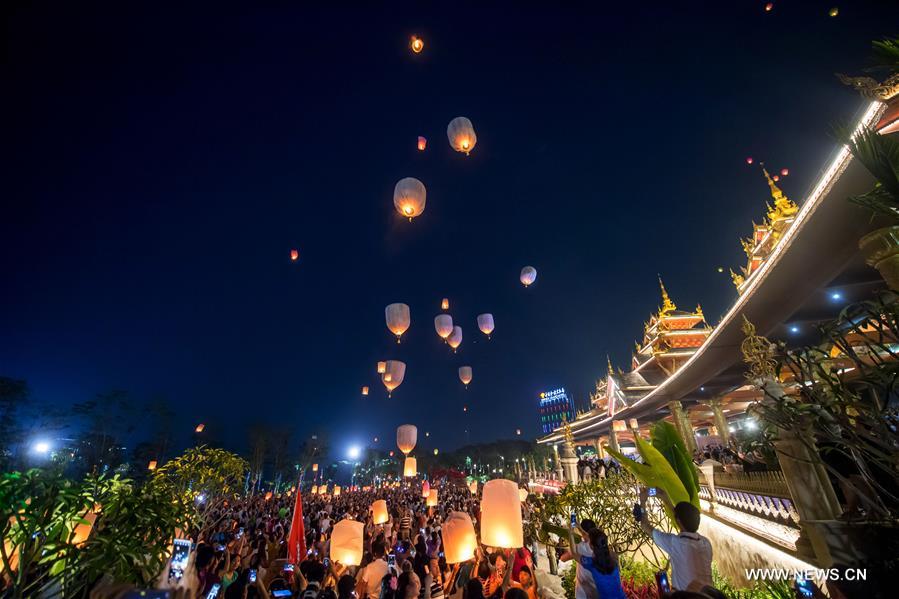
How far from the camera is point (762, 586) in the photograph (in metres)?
5.62

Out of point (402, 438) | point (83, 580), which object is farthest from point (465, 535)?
point (402, 438)

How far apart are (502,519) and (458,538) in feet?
3.57

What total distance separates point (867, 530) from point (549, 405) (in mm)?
168784

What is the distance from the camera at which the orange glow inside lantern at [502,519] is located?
612cm

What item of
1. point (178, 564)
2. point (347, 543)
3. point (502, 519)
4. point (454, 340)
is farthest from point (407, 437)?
point (178, 564)

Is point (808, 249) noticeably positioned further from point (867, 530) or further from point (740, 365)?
point (740, 365)

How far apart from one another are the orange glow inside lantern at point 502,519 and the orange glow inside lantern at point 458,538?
1.72 ft

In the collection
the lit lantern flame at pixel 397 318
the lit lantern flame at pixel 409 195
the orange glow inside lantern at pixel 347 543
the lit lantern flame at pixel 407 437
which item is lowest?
the orange glow inside lantern at pixel 347 543

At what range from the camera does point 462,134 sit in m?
15.2

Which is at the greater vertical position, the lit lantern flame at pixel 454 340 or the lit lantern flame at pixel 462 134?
the lit lantern flame at pixel 462 134

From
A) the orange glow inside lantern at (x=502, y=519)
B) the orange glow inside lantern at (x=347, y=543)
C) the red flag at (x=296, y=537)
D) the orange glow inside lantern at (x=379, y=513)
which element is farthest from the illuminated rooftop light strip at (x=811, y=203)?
the orange glow inside lantern at (x=379, y=513)

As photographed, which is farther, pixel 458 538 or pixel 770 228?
pixel 770 228

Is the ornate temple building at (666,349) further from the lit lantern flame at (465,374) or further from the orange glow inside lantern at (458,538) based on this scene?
the orange glow inside lantern at (458,538)

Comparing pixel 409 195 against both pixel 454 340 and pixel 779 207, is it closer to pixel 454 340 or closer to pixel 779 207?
pixel 454 340
